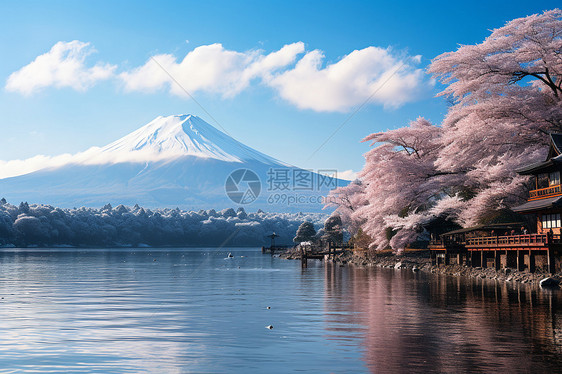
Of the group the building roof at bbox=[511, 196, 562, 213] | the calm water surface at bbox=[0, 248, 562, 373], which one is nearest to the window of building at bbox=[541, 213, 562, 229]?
the building roof at bbox=[511, 196, 562, 213]

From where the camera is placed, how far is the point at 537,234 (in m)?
33.9

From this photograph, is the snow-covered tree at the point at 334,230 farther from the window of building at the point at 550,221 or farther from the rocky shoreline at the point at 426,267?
the window of building at the point at 550,221

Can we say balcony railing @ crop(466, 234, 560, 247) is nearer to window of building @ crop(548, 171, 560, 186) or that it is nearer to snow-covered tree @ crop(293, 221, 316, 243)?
window of building @ crop(548, 171, 560, 186)

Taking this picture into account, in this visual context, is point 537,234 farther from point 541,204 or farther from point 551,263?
point 541,204

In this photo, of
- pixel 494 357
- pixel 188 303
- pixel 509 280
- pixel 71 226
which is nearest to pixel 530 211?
pixel 509 280

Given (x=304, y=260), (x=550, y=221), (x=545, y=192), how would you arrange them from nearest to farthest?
(x=550, y=221) < (x=545, y=192) < (x=304, y=260)

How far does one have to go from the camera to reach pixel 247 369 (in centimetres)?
1338

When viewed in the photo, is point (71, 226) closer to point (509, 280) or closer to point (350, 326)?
point (509, 280)

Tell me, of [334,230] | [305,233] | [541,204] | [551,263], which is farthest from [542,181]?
[305,233]

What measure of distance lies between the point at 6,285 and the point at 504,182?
32430mm

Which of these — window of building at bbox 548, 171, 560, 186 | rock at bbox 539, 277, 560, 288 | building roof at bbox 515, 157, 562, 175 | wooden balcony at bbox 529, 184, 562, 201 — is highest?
building roof at bbox 515, 157, 562, 175

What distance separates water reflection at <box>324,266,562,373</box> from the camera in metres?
13.8

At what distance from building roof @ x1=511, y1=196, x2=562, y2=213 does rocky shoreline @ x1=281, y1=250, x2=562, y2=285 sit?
3650 mm

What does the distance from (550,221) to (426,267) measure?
56.9 feet
